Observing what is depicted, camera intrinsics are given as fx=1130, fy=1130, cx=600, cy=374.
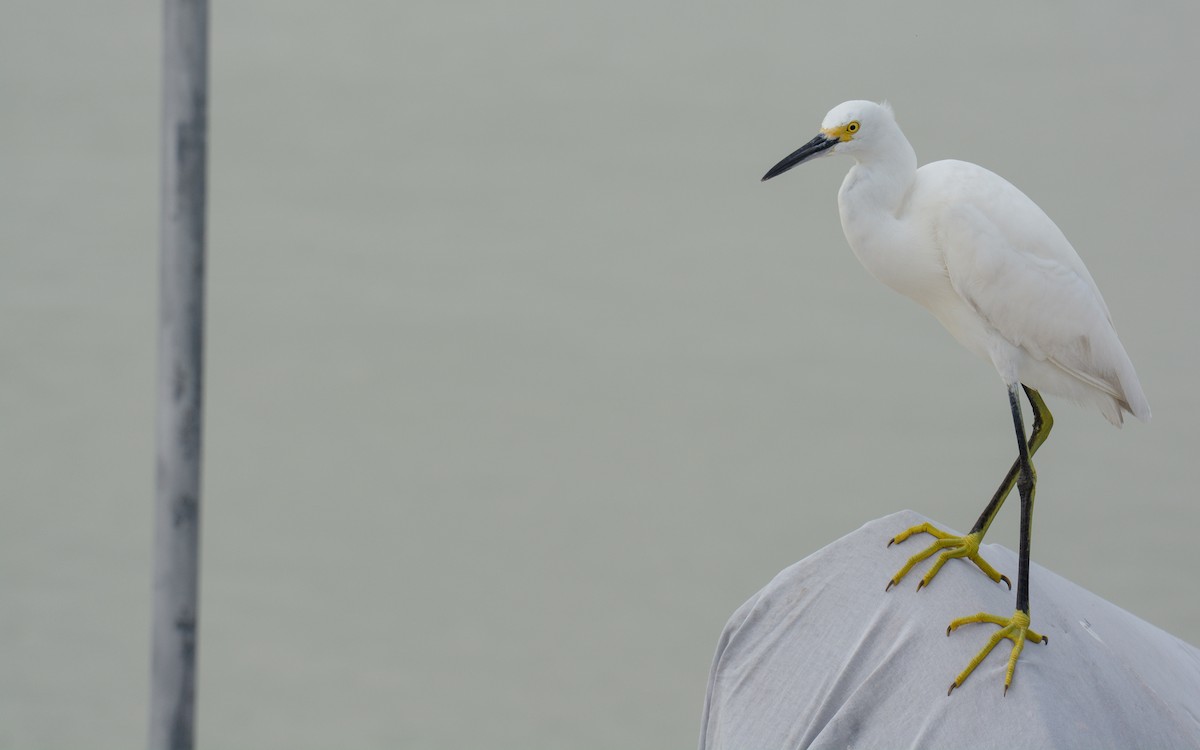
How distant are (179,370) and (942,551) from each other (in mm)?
986

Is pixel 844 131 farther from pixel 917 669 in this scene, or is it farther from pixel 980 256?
pixel 917 669

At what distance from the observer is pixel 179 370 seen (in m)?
0.46

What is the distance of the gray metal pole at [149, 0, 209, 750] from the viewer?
1.48 feet

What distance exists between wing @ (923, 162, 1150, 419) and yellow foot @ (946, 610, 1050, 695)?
335mm

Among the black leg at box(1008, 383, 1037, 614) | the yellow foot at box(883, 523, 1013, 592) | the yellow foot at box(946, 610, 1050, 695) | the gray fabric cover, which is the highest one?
the black leg at box(1008, 383, 1037, 614)

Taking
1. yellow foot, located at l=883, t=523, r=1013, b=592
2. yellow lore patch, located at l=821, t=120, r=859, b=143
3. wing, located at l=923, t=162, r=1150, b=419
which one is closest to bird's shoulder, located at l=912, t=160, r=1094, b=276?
wing, located at l=923, t=162, r=1150, b=419

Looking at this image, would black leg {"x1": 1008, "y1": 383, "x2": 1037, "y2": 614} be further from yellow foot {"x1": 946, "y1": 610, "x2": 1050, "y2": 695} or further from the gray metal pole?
the gray metal pole

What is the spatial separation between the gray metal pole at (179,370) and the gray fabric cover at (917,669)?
2.63 ft

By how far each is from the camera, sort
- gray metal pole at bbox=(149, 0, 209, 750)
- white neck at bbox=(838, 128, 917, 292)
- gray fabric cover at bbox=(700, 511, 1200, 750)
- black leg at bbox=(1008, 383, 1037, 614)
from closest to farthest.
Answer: gray metal pole at bbox=(149, 0, 209, 750), gray fabric cover at bbox=(700, 511, 1200, 750), black leg at bbox=(1008, 383, 1037, 614), white neck at bbox=(838, 128, 917, 292)

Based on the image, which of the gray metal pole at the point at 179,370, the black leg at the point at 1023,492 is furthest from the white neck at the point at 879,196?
the gray metal pole at the point at 179,370

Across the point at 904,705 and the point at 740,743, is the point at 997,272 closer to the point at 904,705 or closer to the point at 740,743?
the point at 904,705

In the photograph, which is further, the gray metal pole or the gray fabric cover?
the gray fabric cover

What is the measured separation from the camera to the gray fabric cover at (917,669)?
108 centimetres

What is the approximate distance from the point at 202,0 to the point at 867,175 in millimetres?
969
